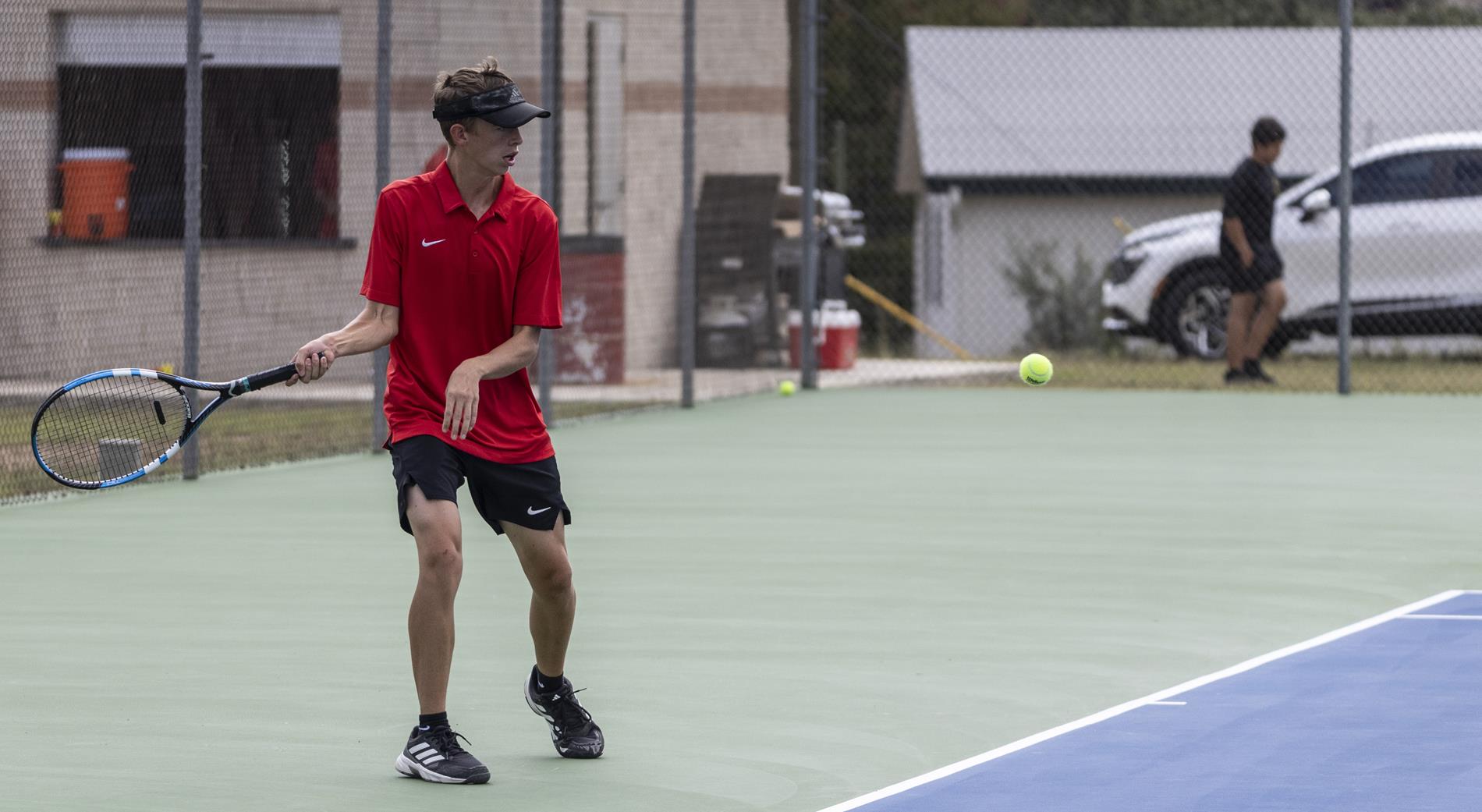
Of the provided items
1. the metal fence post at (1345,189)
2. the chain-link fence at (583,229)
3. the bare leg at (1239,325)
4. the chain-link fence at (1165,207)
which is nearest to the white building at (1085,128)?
the chain-link fence at (1165,207)

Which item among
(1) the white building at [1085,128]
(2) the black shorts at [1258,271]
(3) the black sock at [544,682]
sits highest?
(1) the white building at [1085,128]

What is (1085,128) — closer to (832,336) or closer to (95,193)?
(832,336)

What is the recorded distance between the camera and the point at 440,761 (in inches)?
231

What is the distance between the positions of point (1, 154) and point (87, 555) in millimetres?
7201

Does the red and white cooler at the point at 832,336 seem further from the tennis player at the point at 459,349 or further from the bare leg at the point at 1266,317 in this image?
the tennis player at the point at 459,349

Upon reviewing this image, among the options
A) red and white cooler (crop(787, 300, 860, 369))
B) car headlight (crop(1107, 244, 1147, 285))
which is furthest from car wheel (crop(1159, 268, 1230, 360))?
red and white cooler (crop(787, 300, 860, 369))

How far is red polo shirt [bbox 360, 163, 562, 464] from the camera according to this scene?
6004 mm

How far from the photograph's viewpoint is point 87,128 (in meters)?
18.5

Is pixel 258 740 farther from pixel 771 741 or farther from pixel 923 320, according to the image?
pixel 923 320

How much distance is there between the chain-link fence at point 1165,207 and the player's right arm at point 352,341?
43.6 feet

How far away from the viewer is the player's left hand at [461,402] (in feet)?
19.1

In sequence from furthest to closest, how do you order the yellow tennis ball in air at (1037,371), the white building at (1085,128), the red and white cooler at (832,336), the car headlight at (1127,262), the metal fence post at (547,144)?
the white building at (1085,128)
the car headlight at (1127,262)
the red and white cooler at (832,336)
the metal fence post at (547,144)
the yellow tennis ball in air at (1037,371)

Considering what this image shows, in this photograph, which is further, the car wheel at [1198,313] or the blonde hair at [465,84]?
the car wheel at [1198,313]

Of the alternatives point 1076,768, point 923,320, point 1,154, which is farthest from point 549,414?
point 923,320
